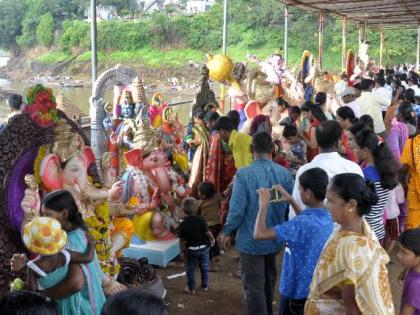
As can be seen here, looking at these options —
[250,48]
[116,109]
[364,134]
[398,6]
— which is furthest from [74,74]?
[364,134]

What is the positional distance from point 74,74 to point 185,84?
25.3 ft

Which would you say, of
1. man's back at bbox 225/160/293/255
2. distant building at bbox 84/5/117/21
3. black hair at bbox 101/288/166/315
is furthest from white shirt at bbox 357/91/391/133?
distant building at bbox 84/5/117/21

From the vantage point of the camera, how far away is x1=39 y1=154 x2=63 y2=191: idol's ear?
2.77 m

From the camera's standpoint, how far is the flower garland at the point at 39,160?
2771 millimetres

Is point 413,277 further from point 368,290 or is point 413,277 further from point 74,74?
point 74,74

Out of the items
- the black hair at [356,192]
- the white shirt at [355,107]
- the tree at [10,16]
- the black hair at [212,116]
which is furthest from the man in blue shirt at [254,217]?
the tree at [10,16]

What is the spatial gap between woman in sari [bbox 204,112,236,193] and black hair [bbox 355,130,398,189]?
1.54 meters

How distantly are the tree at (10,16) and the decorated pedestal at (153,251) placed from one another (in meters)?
20.0

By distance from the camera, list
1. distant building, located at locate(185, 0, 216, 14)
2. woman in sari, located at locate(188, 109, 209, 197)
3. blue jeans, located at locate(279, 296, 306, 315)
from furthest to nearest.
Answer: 1. distant building, located at locate(185, 0, 216, 14)
2. woman in sari, located at locate(188, 109, 209, 197)
3. blue jeans, located at locate(279, 296, 306, 315)

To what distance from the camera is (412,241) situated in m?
2.33

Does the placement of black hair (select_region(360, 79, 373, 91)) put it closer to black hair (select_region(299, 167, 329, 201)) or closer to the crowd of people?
the crowd of people

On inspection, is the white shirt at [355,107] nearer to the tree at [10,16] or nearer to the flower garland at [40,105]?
the flower garland at [40,105]

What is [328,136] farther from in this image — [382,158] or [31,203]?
[31,203]

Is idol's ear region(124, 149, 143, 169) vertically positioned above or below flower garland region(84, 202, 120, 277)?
above
